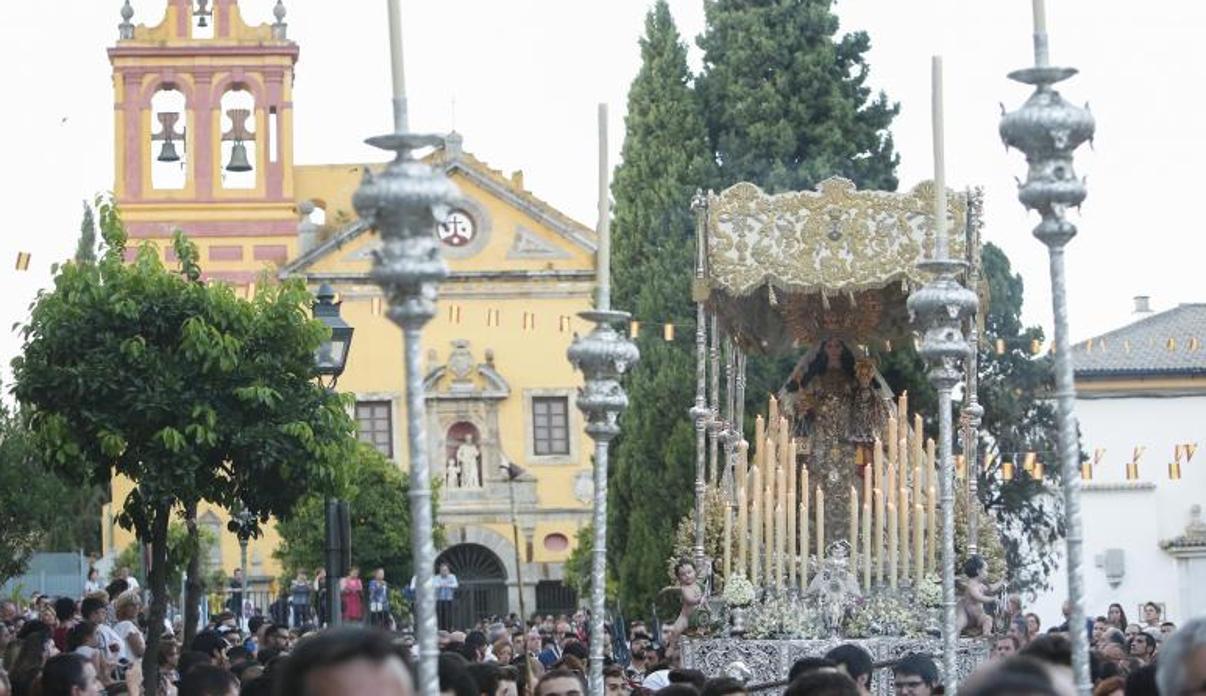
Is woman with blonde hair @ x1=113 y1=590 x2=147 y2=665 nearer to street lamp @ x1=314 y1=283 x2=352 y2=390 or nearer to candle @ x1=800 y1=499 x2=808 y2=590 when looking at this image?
street lamp @ x1=314 y1=283 x2=352 y2=390

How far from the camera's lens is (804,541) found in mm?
20625

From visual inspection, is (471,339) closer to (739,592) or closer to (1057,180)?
(739,592)

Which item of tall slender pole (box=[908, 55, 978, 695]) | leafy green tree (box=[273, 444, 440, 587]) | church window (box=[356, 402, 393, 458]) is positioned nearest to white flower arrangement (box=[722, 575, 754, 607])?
tall slender pole (box=[908, 55, 978, 695])

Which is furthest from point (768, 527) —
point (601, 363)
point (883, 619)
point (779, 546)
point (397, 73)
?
point (397, 73)

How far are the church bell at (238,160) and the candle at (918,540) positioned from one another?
1554 inches

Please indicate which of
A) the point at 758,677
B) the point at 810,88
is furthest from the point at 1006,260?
the point at 758,677

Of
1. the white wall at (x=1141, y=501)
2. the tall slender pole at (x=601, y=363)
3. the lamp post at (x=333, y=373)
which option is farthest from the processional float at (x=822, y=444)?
the white wall at (x=1141, y=501)

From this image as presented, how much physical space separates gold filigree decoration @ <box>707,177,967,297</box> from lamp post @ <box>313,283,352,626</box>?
3.05m

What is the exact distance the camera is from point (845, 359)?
2384 centimetres

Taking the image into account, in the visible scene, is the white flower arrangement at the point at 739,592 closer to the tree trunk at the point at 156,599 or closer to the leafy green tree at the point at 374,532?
the tree trunk at the point at 156,599

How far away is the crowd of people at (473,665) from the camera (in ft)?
18.7

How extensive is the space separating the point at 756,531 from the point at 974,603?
1585 millimetres

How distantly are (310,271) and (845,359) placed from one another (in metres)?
→ 41.1

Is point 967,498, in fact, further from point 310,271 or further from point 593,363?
point 310,271
